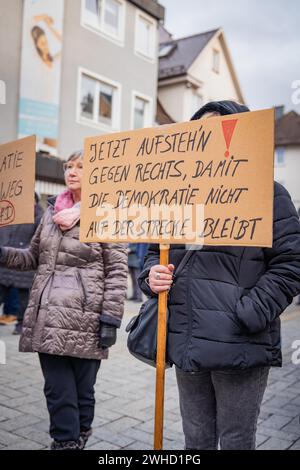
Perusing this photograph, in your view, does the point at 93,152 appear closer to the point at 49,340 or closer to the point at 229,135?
the point at 229,135

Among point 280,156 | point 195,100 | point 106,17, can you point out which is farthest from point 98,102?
point 280,156

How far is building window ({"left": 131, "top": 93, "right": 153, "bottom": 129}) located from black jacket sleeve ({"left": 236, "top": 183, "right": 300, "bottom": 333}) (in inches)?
555

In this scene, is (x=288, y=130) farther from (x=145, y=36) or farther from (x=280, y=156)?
(x=145, y=36)

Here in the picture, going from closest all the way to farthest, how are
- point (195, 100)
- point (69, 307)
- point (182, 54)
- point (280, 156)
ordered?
point (69, 307) < point (195, 100) < point (182, 54) < point (280, 156)

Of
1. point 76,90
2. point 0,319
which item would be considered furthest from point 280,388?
point 76,90

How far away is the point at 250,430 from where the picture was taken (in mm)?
2064

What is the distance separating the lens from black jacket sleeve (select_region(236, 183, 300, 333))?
1929 millimetres

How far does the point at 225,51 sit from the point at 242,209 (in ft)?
77.6

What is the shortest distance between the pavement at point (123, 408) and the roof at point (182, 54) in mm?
17703

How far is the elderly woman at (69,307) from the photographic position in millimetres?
2740

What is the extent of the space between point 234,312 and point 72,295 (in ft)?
3.58

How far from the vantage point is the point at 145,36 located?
51.3 ft

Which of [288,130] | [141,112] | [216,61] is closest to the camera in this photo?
[141,112]

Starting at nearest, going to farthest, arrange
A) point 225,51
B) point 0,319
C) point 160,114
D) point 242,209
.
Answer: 1. point 242,209
2. point 0,319
3. point 160,114
4. point 225,51
